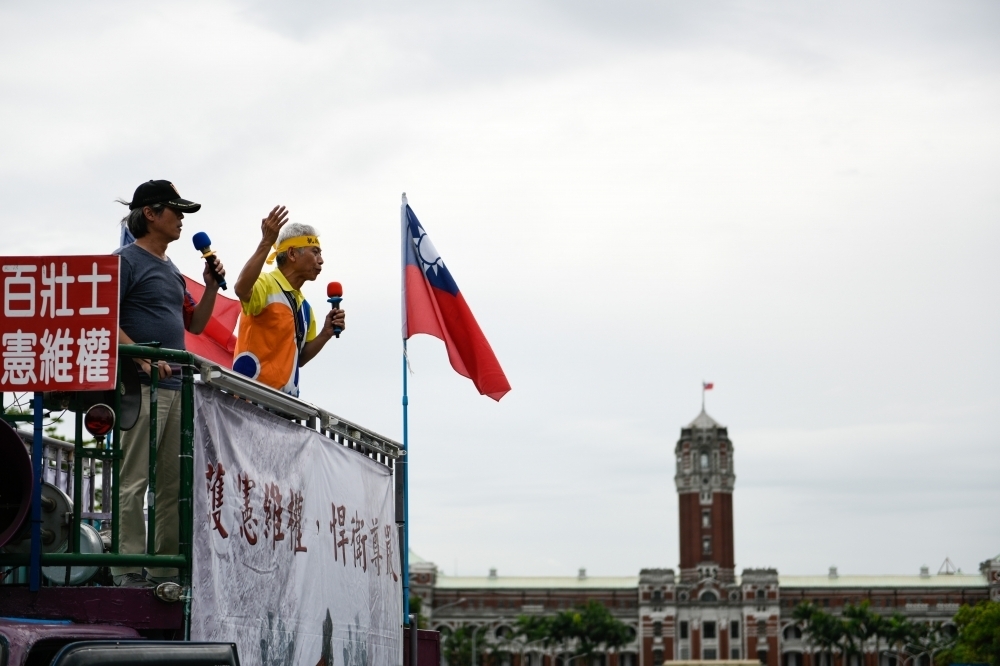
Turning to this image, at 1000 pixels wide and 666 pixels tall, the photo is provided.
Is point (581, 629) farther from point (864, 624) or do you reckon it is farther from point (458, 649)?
point (864, 624)

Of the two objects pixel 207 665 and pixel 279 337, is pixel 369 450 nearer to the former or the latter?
pixel 279 337

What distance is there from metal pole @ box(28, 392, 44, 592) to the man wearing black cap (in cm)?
29

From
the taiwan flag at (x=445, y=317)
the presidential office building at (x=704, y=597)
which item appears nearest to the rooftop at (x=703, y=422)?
the presidential office building at (x=704, y=597)

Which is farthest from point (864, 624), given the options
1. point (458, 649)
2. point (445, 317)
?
point (445, 317)

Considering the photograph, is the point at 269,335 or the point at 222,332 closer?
the point at 269,335

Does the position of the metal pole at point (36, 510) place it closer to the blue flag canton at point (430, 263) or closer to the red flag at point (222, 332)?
the red flag at point (222, 332)

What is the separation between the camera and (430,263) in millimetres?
8102

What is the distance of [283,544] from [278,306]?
1.60 meters

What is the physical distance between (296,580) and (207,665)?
1.21 meters

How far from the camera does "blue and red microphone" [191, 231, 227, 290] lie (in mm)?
5457

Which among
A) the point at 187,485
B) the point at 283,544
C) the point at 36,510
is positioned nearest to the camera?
the point at 36,510

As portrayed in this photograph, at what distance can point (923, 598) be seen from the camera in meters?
116

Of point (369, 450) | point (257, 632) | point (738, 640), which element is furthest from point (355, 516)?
point (738, 640)

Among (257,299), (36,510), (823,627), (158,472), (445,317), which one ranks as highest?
(445,317)
